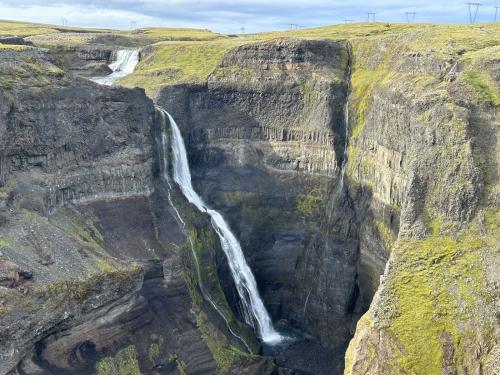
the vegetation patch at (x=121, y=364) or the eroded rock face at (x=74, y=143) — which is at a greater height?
the eroded rock face at (x=74, y=143)

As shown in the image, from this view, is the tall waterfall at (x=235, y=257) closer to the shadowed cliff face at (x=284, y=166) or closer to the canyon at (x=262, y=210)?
the canyon at (x=262, y=210)

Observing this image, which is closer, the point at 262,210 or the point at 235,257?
the point at 235,257

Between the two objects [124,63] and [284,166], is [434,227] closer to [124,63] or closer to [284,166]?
[284,166]

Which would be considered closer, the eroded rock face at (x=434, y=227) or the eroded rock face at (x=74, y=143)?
the eroded rock face at (x=434, y=227)

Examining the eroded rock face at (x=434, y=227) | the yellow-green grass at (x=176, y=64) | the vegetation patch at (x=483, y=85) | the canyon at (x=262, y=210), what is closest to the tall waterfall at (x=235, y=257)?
the canyon at (x=262, y=210)

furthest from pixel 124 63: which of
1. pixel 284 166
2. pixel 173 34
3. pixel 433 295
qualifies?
pixel 433 295

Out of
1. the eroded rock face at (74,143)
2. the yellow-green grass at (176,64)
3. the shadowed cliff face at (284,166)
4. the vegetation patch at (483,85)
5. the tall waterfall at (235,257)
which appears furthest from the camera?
the yellow-green grass at (176,64)
